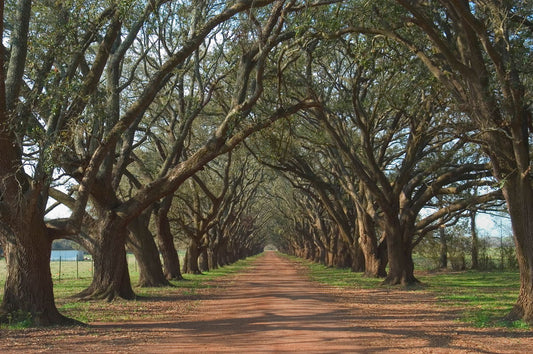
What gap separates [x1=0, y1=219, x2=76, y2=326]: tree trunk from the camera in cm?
995

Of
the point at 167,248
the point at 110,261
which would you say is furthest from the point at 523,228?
the point at 167,248

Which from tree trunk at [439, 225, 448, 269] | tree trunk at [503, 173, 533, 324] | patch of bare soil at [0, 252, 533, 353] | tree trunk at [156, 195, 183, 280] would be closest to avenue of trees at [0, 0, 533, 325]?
tree trunk at [503, 173, 533, 324]

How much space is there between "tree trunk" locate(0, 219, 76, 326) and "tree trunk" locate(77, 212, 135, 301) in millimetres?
3961

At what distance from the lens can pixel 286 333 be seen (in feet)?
30.5

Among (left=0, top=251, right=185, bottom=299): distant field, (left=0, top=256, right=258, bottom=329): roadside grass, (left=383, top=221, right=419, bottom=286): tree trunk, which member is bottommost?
(left=0, top=251, right=185, bottom=299): distant field

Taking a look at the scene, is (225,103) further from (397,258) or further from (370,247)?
(370,247)

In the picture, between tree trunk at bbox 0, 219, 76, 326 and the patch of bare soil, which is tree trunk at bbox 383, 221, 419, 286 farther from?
tree trunk at bbox 0, 219, 76, 326

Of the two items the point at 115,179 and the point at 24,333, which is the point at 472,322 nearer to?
the point at 24,333

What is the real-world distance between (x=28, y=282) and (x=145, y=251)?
31.9 feet

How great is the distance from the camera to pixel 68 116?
35.3 ft

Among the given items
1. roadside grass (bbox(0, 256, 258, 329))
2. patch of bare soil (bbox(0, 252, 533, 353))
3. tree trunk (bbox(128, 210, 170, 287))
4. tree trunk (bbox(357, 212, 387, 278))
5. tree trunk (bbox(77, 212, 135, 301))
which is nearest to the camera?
patch of bare soil (bbox(0, 252, 533, 353))

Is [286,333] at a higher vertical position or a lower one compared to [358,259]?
lower

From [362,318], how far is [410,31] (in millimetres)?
6839

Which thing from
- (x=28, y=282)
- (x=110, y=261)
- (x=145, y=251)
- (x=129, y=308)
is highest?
(x=145, y=251)
